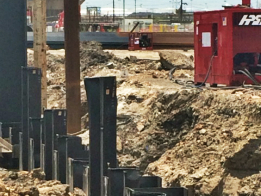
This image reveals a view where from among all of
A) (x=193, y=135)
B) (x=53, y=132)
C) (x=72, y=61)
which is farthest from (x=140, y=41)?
(x=53, y=132)

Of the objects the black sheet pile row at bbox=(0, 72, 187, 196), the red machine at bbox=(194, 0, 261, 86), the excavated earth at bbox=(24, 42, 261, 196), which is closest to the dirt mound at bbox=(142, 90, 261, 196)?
the excavated earth at bbox=(24, 42, 261, 196)

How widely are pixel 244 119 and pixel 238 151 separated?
790 millimetres

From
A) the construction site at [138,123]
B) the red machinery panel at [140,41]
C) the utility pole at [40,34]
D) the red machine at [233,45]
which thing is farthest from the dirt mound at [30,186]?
the red machinery panel at [140,41]

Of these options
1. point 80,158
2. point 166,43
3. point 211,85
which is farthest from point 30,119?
point 166,43

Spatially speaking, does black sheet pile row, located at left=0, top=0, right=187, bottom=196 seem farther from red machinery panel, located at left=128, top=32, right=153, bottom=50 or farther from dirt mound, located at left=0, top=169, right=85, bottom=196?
red machinery panel, located at left=128, top=32, right=153, bottom=50

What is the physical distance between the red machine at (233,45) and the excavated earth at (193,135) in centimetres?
79

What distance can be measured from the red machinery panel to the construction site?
Result: 52.1 ft

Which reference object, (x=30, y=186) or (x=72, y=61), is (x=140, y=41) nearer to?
(x=72, y=61)

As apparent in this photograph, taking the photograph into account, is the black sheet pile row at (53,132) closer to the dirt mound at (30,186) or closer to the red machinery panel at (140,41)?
the dirt mound at (30,186)

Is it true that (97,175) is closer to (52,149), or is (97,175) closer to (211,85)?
(52,149)

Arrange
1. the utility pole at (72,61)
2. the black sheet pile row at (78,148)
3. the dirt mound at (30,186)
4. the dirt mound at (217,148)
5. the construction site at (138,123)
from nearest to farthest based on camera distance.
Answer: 1. the black sheet pile row at (78,148)
2. the dirt mound at (30,186)
3. the construction site at (138,123)
4. the dirt mound at (217,148)
5. the utility pole at (72,61)

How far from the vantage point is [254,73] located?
63.3ft

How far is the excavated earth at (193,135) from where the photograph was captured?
15.8m

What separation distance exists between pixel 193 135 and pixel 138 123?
211 centimetres
